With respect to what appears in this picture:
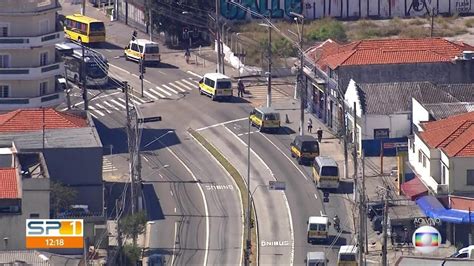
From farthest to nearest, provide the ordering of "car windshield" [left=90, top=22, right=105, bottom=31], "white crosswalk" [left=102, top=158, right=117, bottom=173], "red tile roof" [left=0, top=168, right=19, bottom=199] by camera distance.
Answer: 1. "car windshield" [left=90, top=22, right=105, bottom=31]
2. "white crosswalk" [left=102, top=158, right=117, bottom=173]
3. "red tile roof" [left=0, top=168, right=19, bottom=199]

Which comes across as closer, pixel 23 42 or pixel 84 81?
pixel 23 42

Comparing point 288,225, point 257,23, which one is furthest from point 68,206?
point 257,23

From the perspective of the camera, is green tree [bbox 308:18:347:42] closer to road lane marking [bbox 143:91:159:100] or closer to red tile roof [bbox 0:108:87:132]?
road lane marking [bbox 143:91:159:100]

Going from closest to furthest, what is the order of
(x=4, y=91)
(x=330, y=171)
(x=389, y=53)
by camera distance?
(x=330, y=171) → (x=4, y=91) → (x=389, y=53)

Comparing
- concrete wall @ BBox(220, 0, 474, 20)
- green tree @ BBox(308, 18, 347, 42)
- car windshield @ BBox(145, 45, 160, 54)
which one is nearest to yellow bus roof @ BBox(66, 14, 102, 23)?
car windshield @ BBox(145, 45, 160, 54)

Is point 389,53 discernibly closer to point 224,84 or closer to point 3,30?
point 224,84

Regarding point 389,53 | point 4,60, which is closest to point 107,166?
point 4,60

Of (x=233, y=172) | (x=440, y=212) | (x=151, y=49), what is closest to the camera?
(x=440, y=212)
